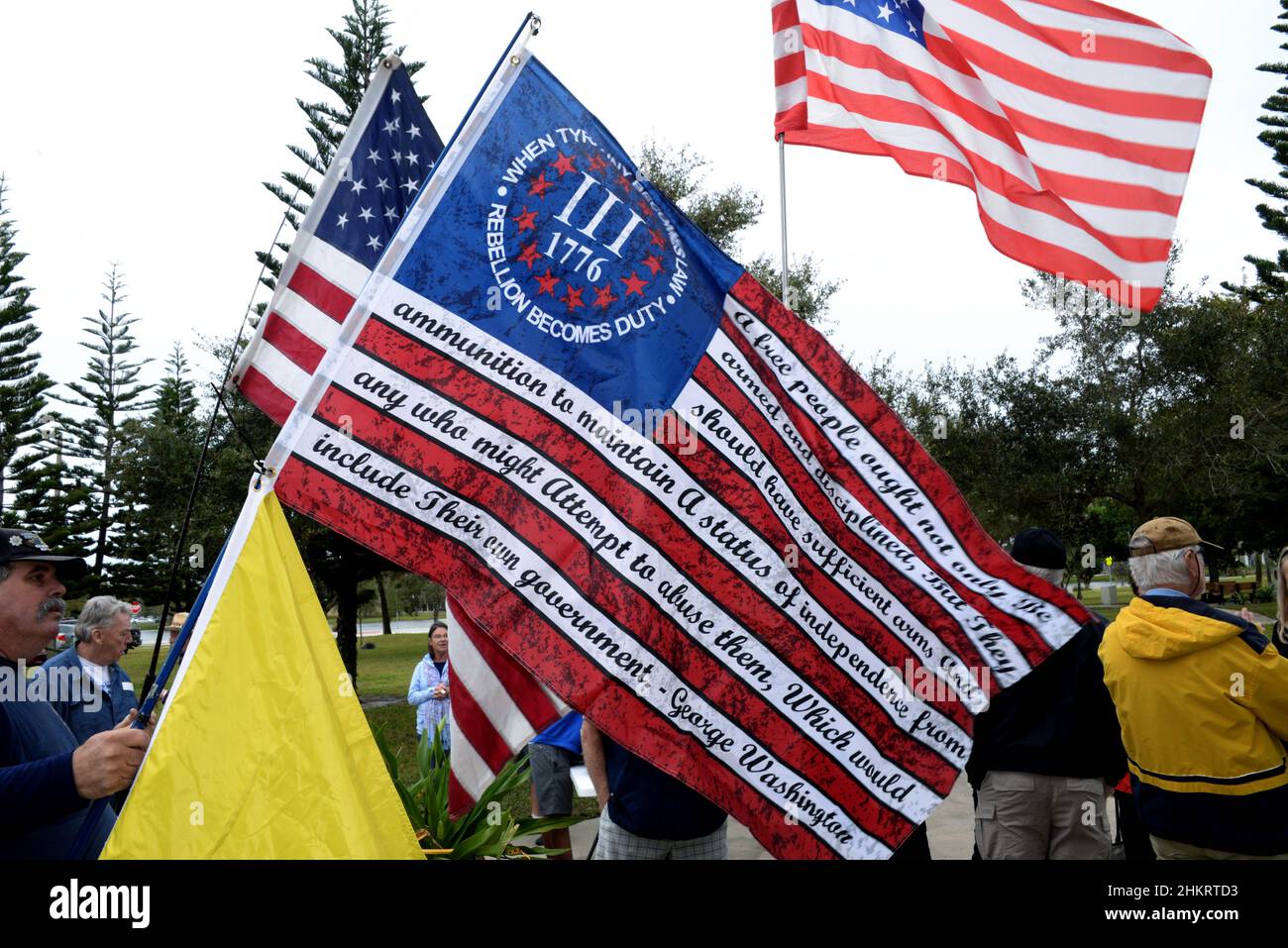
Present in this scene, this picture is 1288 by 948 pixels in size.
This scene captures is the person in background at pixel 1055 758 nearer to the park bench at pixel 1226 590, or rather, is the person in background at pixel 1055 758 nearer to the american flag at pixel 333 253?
the american flag at pixel 333 253

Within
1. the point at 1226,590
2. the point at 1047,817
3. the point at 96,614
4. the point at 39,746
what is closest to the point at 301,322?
the point at 39,746

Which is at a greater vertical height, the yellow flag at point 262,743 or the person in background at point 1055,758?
the yellow flag at point 262,743

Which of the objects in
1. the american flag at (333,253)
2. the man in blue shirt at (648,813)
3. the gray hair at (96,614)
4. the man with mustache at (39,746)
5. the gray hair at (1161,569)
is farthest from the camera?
the gray hair at (96,614)

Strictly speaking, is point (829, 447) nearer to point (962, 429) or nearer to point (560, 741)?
point (560, 741)

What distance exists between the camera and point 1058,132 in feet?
15.2

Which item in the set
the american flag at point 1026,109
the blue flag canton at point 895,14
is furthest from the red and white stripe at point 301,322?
the blue flag canton at point 895,14

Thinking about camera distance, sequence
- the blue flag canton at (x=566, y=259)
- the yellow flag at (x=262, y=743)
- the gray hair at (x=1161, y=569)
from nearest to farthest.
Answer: the yellow flag at (x=262, y=743)
the blue flag canton at (x=566, y=259)
the gray hair at (x=1161, y=569)

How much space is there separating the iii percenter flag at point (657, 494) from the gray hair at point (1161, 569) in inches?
25.2

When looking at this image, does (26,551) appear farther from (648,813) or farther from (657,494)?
(648,813)

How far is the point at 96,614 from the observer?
632 cm

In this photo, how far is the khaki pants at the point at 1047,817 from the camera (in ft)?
14.5

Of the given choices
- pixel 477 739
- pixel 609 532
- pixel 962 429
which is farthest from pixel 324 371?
pixel 962 429
